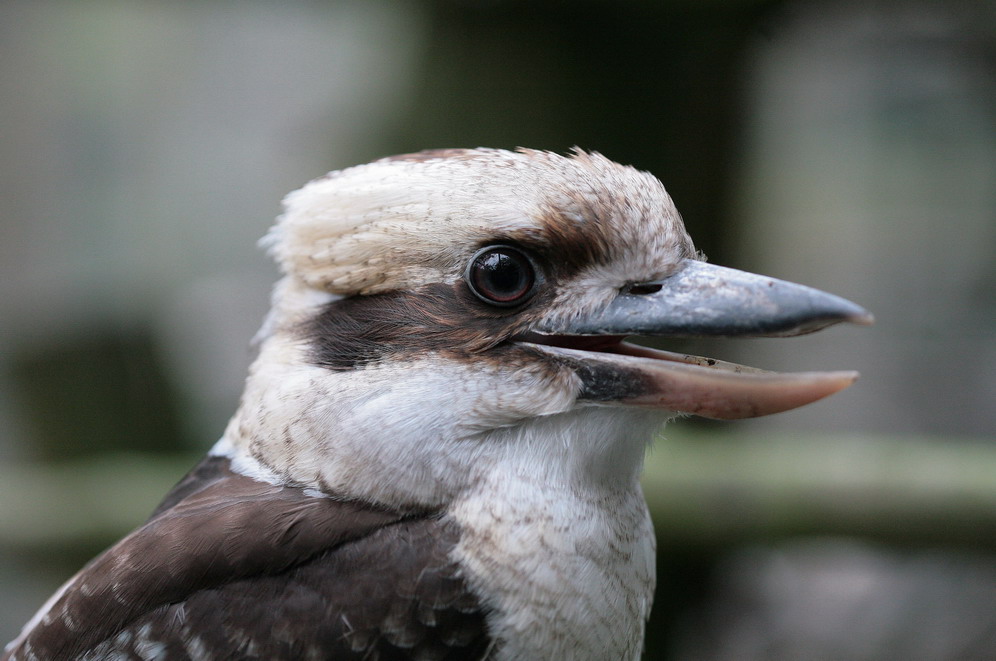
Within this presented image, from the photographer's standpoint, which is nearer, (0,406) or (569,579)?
(569,579)

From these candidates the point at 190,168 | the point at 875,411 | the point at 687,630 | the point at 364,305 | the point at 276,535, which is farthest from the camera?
the point at 875,411

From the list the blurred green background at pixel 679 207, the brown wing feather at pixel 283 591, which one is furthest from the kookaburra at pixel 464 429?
the blurred green background at pixel 679 207

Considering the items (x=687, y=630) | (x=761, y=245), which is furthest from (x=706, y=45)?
(x=687, y=630)

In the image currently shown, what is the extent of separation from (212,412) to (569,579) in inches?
150

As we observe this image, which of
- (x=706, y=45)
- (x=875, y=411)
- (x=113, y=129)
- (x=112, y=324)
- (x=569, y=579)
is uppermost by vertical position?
(x=706, y=45)

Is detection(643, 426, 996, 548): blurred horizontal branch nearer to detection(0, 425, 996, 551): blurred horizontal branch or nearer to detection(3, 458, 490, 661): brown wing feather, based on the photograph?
detection(0, 425, 996, 551): blurred horizontal branch

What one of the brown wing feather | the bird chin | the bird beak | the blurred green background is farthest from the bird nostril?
the blurred green background

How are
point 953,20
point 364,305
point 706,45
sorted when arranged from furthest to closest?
point 953,20, point 706,45, point 364,305

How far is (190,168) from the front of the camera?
5934 millimetres

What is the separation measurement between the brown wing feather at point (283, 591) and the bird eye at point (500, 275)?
0.38 metres

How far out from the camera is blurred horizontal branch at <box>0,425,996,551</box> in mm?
3783

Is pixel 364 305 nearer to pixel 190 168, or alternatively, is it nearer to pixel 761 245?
pixel 761 245

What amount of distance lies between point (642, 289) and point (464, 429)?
15.1 inches

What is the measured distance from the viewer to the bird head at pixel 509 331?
5.17 ft
